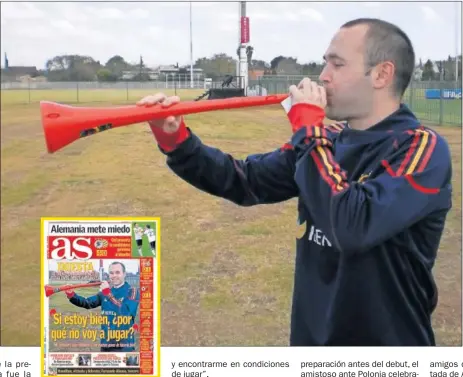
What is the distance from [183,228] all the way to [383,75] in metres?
1.14

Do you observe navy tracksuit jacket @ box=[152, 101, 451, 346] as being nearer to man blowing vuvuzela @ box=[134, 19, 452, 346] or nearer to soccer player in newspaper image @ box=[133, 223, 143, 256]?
man blowing vuvuzela @ box=[134, 19, 452, 346]

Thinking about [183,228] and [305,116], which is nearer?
[305,116]

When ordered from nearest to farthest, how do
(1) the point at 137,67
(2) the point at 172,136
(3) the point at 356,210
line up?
(3) the point at 356,210, (2) the point at 172,136, (1) the point at 137,67

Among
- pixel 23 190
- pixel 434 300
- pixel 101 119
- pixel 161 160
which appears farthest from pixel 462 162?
pixel 23 190

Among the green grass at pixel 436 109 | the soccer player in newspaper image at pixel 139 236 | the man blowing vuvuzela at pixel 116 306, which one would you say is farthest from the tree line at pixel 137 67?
the man blowing vuvuzela at pixel 116 306

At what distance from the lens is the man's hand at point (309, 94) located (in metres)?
0.72

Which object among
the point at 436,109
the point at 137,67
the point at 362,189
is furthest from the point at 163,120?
the point at 436,109

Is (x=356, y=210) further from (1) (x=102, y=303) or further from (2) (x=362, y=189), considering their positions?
(1) (x=102, y=303)

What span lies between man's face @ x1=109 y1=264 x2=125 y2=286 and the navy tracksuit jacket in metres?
0.32

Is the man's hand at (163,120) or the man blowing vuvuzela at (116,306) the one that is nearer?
the man's hand at (163,120)

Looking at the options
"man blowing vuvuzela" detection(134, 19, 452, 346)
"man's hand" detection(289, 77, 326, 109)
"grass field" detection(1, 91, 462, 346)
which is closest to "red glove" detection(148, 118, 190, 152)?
"man blowing vuvuzela" detection(134, 19, 452, 346)

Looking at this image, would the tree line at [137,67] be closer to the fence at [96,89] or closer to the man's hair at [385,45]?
the fence at [96,89]

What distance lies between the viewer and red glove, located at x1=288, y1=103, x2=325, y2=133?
701mm

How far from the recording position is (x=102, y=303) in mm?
1094
